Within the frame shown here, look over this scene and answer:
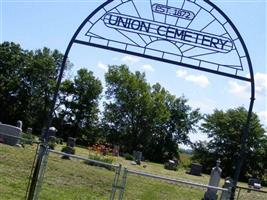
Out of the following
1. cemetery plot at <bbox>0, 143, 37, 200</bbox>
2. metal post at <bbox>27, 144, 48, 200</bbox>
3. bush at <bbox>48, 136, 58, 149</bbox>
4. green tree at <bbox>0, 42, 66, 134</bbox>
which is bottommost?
cemetery plot at <bbox>0, 143, 37, 200</bbox>

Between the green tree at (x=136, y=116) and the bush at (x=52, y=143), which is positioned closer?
the bush at (x=52, y=143)

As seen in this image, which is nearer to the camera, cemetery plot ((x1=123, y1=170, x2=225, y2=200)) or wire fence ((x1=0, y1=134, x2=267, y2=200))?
wire fence ((x1=0, y1=134, x2=267, y2=200))

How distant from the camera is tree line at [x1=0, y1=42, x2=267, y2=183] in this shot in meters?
66.4

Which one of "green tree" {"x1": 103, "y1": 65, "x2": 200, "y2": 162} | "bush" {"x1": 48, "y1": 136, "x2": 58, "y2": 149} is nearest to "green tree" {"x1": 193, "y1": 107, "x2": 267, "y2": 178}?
"green tree" {"x1": 103, "y1": 65, "x2": 200, "y2": 162}

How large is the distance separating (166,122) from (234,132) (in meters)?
13.6

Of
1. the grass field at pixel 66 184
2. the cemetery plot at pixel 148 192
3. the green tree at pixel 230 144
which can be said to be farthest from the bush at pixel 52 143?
the green tree at pixel 230 144

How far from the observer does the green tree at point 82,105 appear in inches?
2803

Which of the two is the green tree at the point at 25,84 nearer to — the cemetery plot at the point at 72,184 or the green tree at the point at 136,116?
the green tree at the point at 136,116

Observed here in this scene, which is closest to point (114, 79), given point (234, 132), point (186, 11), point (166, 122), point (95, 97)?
point (95, 97)

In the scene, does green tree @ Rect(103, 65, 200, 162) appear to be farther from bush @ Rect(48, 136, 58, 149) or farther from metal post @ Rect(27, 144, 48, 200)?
metal post @ Rect(27, 144, 48, 200)

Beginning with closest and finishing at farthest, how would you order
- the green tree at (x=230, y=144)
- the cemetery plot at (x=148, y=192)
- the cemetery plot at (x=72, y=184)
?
the cemetery plot at (x=72, y=184) → the cemetery plot at (x=148, y=192) → the green tree at (x=230, y=144)

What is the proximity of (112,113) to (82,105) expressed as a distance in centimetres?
481

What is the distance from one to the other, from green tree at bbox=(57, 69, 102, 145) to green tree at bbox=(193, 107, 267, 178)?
649 inches

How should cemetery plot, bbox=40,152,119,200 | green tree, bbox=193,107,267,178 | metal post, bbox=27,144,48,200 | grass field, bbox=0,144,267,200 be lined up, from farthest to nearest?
green tree, bbox=193,107,267,178 → cemetery plot, bbox=40,152,119,200 → grass field, bbox=0,144,267,200 → metal post, bbox=27,144,48,200
